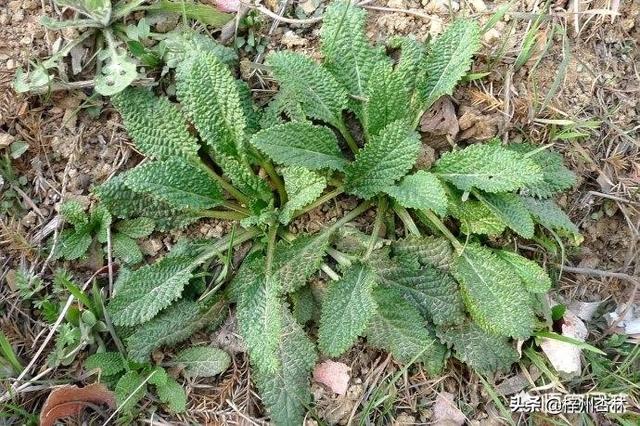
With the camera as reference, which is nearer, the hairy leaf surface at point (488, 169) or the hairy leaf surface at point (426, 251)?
the hairy leaf surface at point (488, 169)

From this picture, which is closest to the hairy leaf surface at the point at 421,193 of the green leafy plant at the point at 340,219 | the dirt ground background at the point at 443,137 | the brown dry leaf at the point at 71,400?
the green leafy plant at the point at 340,219

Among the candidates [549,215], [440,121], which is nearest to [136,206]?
[440,121]

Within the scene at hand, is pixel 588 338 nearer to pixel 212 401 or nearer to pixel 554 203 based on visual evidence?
pixel 554 203

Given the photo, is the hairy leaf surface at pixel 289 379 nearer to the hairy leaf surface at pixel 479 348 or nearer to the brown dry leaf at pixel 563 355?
the hairy leaf surface at pixel 479 348

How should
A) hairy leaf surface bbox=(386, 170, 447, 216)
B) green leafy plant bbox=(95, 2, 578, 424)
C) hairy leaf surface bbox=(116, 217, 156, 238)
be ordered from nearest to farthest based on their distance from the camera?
hairy leaf surface bbox=(386, 170, 447, 216), green leafy plant bbox=(95, 2, 578, 424), hairy leaf surface bbox=(116, 217, 156, 238)

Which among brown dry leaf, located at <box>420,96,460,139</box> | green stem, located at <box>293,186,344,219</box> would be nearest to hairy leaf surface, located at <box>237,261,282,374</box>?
green stem, located at <box>293,186,344,219</box>

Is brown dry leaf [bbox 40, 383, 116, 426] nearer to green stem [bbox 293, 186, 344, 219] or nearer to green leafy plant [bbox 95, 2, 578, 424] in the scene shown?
green leafy plant [bbox 95, 2, 578, 424]
